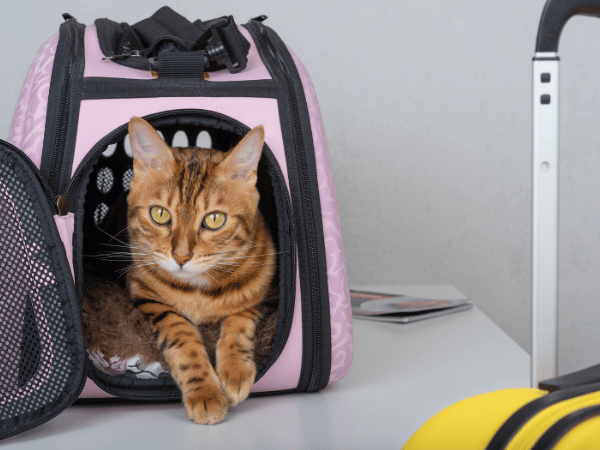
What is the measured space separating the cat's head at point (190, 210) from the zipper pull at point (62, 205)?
0.13 m

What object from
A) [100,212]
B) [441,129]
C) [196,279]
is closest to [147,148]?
[196,279]

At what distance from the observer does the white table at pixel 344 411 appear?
671 mm

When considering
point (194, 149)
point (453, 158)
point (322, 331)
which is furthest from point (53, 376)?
point (453, 158)

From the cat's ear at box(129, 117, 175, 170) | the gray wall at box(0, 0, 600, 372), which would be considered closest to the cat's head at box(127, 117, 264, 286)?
the cat's ear at box(129, 117, 175, 170)

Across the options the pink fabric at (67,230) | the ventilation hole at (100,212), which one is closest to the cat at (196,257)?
the pink fabric at (67,230)

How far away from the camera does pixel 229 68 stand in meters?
0.83

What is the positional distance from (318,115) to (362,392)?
0.38 metres

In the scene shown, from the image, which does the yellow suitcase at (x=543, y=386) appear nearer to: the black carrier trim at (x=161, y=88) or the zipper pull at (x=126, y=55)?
the black carrier trim at (x=161, y=88)

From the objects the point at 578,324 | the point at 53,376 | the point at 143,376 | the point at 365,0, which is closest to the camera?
the point at 53,376

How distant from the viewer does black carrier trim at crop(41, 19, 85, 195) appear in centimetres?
75

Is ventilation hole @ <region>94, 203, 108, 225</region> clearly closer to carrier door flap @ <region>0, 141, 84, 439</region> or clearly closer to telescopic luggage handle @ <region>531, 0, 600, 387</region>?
carrier door flap @ <region>0, 141, 84, 439</region>

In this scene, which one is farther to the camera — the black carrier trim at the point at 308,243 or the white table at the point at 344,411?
the black carrier trim at the point at 308,243

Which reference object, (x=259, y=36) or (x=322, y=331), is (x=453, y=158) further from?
(x=322, y=331)

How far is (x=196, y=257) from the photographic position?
0.82 m
